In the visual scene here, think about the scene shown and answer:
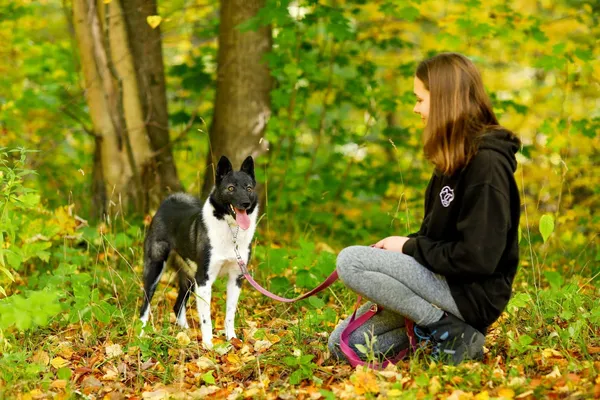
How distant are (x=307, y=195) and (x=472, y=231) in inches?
168

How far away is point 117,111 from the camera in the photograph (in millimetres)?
6984

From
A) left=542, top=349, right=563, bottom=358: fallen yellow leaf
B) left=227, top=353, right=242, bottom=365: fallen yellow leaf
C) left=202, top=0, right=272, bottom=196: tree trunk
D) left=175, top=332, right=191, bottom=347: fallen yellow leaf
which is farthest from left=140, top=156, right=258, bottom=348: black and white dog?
left=202, top=0, right=272, bottom=196: tree trunk

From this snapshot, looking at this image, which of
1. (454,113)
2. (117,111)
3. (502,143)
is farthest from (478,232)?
(117,111)

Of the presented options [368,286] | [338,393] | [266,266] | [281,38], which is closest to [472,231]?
[368,286]

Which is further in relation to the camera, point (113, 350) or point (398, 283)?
point (113, 350)

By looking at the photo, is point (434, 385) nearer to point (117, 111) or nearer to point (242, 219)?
point (242, 219)

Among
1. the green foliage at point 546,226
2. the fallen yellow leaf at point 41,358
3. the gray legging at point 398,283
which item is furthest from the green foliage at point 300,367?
the green foliage at point 546,226

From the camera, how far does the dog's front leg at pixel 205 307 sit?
4.19 metres

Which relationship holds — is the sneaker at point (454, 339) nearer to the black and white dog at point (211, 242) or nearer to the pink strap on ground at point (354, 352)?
the pink strap on ground at point (354, 352)

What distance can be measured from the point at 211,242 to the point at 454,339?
171 centimetres

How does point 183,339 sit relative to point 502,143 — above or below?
below

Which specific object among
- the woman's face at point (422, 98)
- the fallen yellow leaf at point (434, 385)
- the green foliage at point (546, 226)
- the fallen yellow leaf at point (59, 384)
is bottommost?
the fallen yellow leaf at point (59, 384)

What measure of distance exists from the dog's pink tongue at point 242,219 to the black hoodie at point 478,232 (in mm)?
1166

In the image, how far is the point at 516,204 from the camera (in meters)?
3.22
